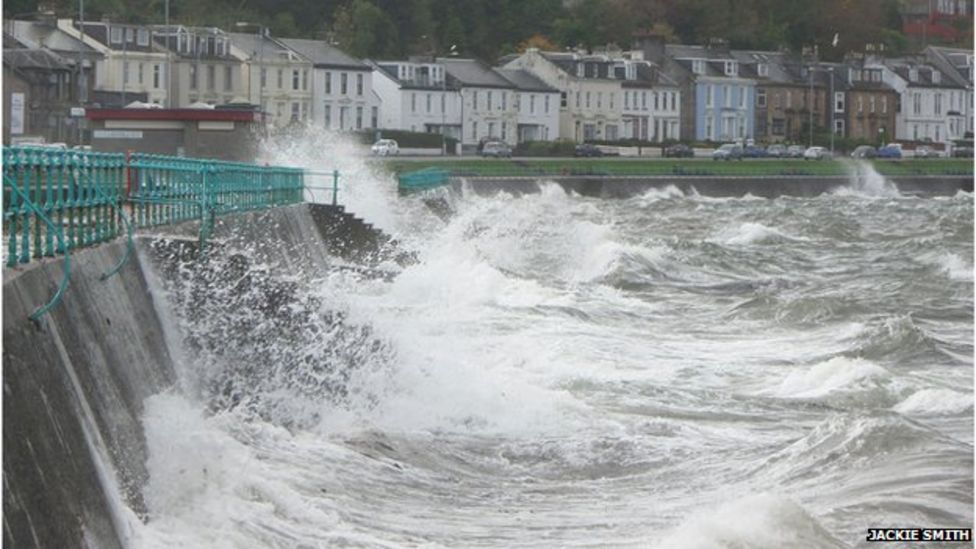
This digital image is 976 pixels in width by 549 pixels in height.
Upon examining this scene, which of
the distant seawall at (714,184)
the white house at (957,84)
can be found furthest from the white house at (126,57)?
the white house at (957,84)

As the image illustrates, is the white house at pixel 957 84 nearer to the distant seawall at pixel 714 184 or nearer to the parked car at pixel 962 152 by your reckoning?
the parked car at pixel 962 152

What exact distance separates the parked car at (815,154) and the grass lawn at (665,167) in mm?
2596

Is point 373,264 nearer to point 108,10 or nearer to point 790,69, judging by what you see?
point 108,10

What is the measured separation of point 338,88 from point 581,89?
19262 millimetres

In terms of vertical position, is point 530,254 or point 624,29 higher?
point 624,29

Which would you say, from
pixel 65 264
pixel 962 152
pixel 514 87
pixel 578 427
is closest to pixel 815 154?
pixel 514 87

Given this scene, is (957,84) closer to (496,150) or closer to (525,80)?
(525,80)

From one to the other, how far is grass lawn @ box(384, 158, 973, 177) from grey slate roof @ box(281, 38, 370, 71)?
38.9 ft

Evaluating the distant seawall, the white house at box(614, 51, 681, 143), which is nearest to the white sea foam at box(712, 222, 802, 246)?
the distant seawall

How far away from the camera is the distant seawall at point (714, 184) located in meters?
78.6

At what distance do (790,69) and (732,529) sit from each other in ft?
392

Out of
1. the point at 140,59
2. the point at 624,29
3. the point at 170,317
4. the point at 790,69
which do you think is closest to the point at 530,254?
the point at 170,317

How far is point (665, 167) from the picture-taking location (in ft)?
312

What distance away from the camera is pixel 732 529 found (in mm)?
13289
